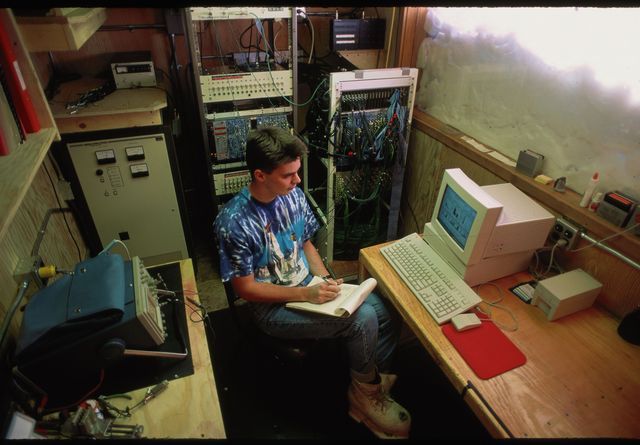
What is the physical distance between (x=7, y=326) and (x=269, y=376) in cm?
118

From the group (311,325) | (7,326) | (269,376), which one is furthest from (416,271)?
(7,326)

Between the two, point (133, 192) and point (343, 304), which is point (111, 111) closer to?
point (133, 192)

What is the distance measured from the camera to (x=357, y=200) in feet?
7.99

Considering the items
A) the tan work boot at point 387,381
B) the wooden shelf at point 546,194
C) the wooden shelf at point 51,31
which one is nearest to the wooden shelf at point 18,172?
the wooden shelf at point 51,31

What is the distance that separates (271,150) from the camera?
153 centimetres

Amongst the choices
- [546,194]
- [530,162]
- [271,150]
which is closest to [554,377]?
[546,194]

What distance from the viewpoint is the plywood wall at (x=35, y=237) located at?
128 centimetres

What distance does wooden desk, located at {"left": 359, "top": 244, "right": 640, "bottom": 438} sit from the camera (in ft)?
3.67

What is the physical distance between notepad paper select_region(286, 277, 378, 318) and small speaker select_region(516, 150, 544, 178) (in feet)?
2.79

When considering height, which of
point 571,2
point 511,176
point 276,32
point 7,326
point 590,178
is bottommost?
point 7,326

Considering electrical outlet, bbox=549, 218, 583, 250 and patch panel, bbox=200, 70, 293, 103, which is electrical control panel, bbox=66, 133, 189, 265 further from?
electrical outlet, bbox=549, 218, 583, 250

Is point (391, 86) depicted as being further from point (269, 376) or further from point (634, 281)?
point (269, 376)

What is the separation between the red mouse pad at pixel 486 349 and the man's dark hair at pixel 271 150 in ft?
2.87

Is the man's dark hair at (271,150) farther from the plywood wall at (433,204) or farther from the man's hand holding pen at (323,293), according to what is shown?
the plywood wall at (433,204)
